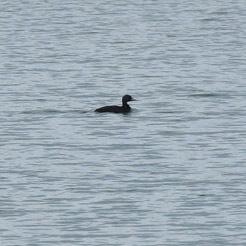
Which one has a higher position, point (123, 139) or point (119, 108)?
point (123, 139)

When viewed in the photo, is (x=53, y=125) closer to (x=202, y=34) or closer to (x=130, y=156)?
(x=130, y=156)

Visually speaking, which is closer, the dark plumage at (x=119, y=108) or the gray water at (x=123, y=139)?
the gray water at (x=123, y=139)

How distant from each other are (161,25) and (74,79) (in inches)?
943

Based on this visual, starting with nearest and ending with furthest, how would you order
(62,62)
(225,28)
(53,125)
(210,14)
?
1. (53,125)
2. (62,62)
3. (225,28)
4. (210,14)

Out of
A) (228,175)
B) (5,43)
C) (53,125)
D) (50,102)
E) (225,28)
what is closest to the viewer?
(228,175)

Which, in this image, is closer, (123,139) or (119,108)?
(123,139)

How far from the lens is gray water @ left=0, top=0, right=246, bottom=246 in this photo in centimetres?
2731

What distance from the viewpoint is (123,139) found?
36562 millimetres

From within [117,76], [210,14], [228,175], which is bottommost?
[210,14]

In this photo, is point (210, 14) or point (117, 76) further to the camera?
point (210, 14)

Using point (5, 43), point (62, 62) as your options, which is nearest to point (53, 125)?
point (62, 62)

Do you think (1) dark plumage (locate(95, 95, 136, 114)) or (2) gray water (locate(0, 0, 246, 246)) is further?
(1) dark plumage (locate(95, 95, 136, 114))

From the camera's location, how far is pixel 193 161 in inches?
1305

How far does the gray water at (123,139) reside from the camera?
2731 centimetres
